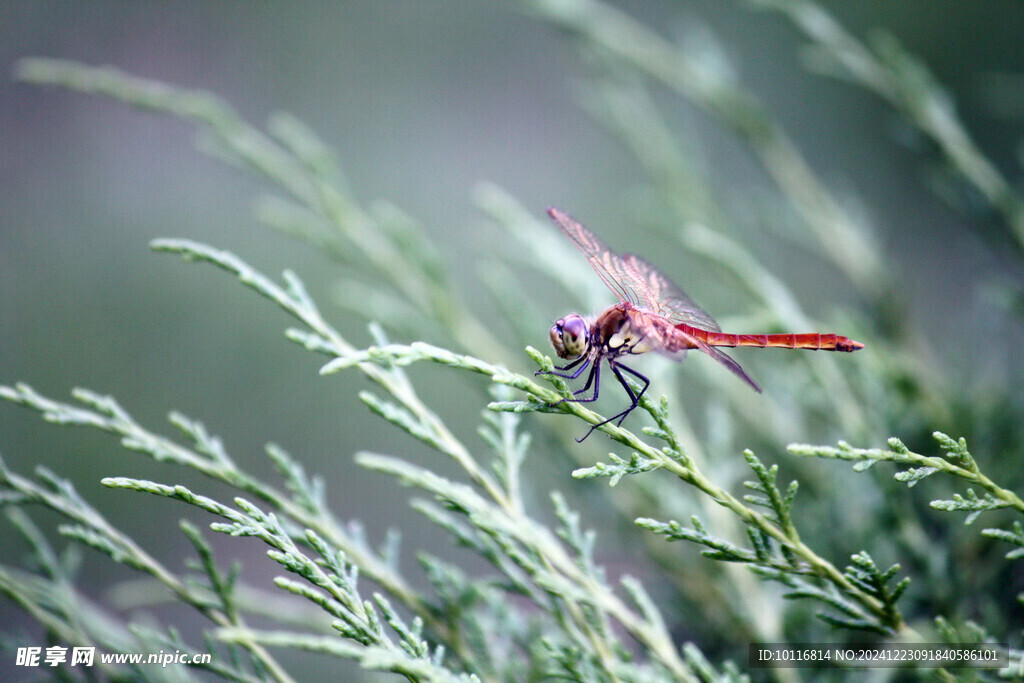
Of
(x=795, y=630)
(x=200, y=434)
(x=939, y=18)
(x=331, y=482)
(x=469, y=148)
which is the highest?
(x=939, y=18)

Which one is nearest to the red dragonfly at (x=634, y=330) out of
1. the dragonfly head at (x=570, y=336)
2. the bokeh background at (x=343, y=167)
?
the dragonfly head at (x=570, y=336)

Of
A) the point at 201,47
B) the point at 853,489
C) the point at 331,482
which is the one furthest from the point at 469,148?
the point at 853,489

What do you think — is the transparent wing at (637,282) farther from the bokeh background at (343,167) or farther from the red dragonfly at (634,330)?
the bokeh background at (343,167)

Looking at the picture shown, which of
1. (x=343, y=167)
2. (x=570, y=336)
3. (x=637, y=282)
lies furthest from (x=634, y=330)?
(x=343, y=167)

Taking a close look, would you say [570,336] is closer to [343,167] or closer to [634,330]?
[634,330]

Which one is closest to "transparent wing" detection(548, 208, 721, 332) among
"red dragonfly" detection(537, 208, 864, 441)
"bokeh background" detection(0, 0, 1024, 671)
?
"red dragonfly" detection(537, 208, 864, 441)

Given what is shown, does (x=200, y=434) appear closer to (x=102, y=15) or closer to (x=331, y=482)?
(x=331, y=482)

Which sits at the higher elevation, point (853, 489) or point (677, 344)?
point (677, 344)
